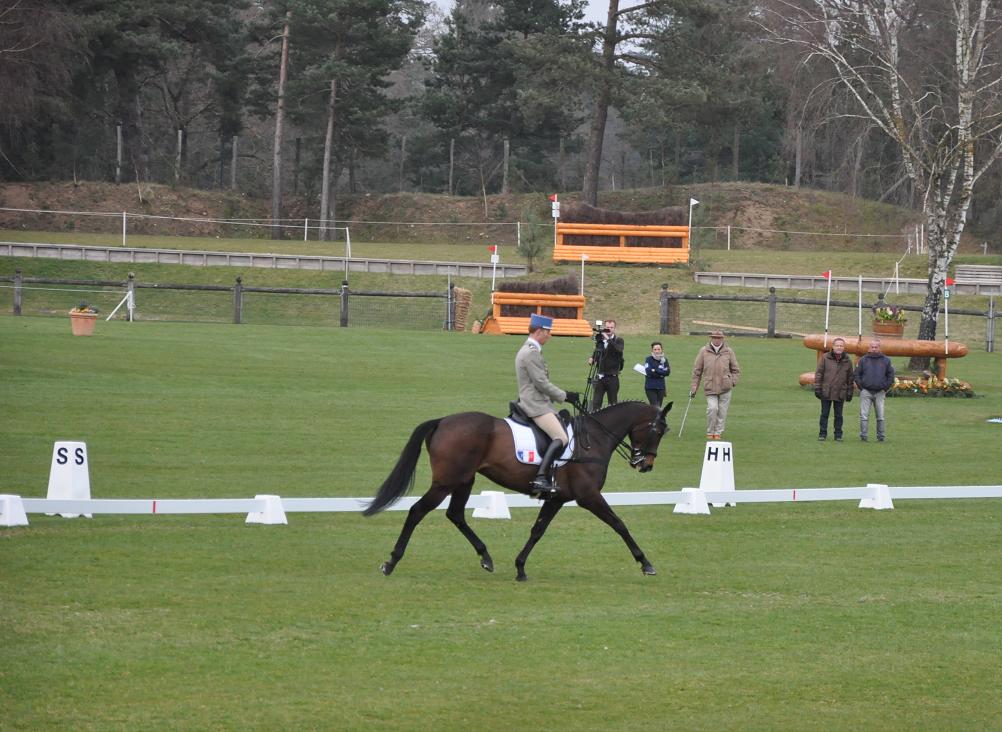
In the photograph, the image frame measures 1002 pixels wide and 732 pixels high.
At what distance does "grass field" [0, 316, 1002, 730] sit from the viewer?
814cm

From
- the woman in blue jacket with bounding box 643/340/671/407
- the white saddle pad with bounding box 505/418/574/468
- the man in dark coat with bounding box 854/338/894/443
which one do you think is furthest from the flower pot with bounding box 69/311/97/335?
the white saddle pad with bounding box 505/418/574/468

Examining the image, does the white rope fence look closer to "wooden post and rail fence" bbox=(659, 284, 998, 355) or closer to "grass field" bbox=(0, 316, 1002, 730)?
"wooden post and rail fence" bbox=(659, 284, 998, 355)

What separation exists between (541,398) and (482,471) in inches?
34.4

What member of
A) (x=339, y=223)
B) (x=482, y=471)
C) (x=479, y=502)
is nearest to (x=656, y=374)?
(x=479, y=502)

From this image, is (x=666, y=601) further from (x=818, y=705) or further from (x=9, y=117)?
(x=9, y=117)

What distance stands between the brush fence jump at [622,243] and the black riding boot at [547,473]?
38728 mm

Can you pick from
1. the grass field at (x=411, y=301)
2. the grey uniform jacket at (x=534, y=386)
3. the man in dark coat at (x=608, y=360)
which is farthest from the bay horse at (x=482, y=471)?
the grass field at (x=411, y=301)

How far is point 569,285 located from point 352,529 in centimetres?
2919

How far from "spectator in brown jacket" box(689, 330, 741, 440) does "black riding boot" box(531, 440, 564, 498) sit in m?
10.5

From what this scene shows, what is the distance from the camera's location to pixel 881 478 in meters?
19.7

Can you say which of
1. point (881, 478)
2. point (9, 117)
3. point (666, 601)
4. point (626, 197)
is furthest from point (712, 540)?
point (626, 197)

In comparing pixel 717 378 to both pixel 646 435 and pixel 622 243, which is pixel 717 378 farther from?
pixel 622 243

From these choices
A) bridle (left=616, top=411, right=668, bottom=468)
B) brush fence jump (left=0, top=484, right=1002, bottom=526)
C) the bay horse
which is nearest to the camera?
the bay horse

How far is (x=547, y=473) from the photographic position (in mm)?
11984
